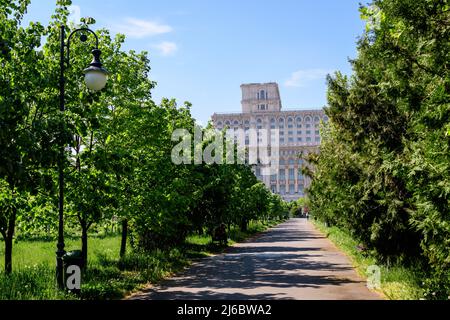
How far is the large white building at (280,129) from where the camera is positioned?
17100 centimetres

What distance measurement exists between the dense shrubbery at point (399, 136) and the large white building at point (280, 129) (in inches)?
6034

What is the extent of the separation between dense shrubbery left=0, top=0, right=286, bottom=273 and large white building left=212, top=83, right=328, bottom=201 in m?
146

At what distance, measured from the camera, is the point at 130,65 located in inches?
725

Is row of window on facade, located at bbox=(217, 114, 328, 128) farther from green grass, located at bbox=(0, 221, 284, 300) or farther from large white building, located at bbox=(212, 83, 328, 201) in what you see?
green grass, located at bbox=(0, 221, 284, 300)

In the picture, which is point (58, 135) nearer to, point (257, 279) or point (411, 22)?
point (411, 22)

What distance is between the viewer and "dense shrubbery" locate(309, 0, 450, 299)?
9.05 metres

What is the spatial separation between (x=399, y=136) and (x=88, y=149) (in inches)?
375

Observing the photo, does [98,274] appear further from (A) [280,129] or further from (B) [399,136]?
(A) [280,129]

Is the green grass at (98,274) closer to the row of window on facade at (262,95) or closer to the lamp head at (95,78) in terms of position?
the lamp head at (95,78)

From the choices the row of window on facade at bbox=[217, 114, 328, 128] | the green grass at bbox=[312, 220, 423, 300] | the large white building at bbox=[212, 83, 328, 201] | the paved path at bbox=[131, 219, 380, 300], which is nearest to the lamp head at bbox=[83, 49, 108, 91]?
the paved path at bbox=[131, 219, 380, 300]

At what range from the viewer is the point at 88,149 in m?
13.4

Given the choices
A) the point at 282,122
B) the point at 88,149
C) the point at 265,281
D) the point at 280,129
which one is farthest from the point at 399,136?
the point at 282,122

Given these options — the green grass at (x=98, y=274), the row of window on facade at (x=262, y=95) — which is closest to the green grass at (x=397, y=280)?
the green grass at (x=98, y=274)

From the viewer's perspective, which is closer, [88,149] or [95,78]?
[95,78]
